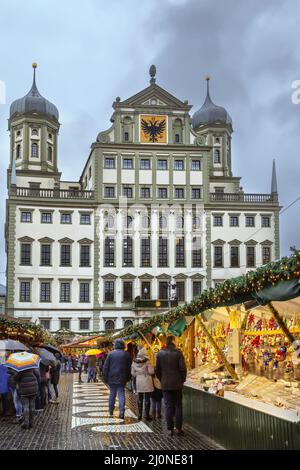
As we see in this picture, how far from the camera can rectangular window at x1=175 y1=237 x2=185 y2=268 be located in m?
58.8

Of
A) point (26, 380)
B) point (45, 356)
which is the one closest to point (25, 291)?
point (45, 356)

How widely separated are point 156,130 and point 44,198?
36.6ft

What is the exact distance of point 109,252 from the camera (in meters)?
58.4

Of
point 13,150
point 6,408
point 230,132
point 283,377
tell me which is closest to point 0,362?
point 6,408

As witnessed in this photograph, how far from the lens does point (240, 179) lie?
221ft

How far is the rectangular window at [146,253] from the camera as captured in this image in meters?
58.5

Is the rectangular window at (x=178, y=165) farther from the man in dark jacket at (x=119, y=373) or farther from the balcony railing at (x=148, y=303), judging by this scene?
the man in dark jacket at (x=119, y=373)

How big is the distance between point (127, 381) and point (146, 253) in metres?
44.7

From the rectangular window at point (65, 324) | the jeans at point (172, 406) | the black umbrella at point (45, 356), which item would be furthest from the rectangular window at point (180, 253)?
the jeans at point (172, 406)

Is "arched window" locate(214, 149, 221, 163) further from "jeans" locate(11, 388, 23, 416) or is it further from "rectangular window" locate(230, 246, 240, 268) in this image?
"jeans" locate(11, 388, 23, 416)

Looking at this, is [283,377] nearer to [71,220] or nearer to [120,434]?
[120,434]

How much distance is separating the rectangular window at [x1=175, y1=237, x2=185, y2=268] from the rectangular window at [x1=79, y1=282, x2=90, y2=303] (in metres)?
7.77

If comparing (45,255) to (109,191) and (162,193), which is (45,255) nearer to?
(109,191)

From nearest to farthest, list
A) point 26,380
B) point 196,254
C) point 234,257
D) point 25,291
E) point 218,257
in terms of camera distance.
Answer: point 26,380, point 25,291, point 196,254, point 218,257, point 234,257
